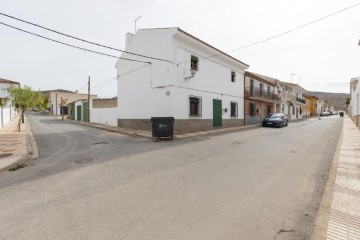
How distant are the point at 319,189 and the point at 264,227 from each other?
7.85 feet

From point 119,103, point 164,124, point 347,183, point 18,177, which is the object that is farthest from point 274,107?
point 18,177

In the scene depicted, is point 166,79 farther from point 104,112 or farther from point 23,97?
point 104,112

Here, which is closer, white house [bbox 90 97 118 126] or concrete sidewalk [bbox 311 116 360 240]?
concrete sidewalk [bbox 311 116 360 240]

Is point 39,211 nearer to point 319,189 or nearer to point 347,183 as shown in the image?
point 319,189

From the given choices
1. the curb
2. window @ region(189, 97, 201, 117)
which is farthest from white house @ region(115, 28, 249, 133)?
the curb

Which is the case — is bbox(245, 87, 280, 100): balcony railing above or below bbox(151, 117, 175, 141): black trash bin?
above

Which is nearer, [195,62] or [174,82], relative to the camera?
[174,82]

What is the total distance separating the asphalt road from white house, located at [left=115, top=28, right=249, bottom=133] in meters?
8.03

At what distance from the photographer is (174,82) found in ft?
49.4

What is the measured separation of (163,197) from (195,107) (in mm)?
13030

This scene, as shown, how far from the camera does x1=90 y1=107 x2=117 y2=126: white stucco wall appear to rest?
73.5 ft

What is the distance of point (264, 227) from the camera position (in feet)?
10.9

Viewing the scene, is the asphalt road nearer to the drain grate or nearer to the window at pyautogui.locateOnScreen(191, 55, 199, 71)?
the drain grate

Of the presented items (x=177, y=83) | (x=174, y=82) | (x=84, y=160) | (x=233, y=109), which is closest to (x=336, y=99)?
(x=233, y=109)
